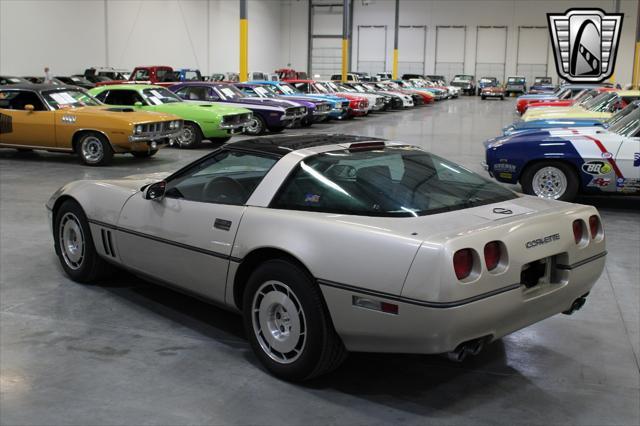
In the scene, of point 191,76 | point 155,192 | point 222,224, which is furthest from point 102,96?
point 191,76

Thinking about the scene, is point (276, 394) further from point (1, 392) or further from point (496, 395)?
point (1, 392)

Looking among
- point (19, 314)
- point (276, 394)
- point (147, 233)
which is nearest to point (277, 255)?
point (276, 394)

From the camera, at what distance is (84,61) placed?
105ft

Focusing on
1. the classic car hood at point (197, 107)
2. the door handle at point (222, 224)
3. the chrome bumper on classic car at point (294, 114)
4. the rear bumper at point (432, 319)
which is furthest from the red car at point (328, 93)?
the rear bumper at point (432, 319)

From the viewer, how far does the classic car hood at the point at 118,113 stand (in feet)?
41.5

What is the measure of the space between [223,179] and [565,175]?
20.2 ft

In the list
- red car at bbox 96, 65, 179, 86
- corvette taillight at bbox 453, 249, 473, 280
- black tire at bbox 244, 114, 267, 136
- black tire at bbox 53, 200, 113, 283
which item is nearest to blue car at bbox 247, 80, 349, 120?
black tire at bbox 244, 114, 267, 136

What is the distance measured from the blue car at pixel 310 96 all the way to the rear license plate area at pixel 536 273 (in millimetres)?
19155

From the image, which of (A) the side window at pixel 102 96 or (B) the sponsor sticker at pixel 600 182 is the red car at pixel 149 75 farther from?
(B) the sponsor sticker at pixel 600 182

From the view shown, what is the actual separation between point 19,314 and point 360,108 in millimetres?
21960

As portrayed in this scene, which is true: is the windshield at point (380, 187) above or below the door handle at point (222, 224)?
above

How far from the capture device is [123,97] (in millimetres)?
15516

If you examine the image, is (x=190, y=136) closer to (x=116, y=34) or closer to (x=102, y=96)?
(x=102, y=96)

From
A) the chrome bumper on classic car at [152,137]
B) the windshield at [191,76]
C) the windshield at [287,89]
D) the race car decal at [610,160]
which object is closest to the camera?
the race car decal at [610,160]
